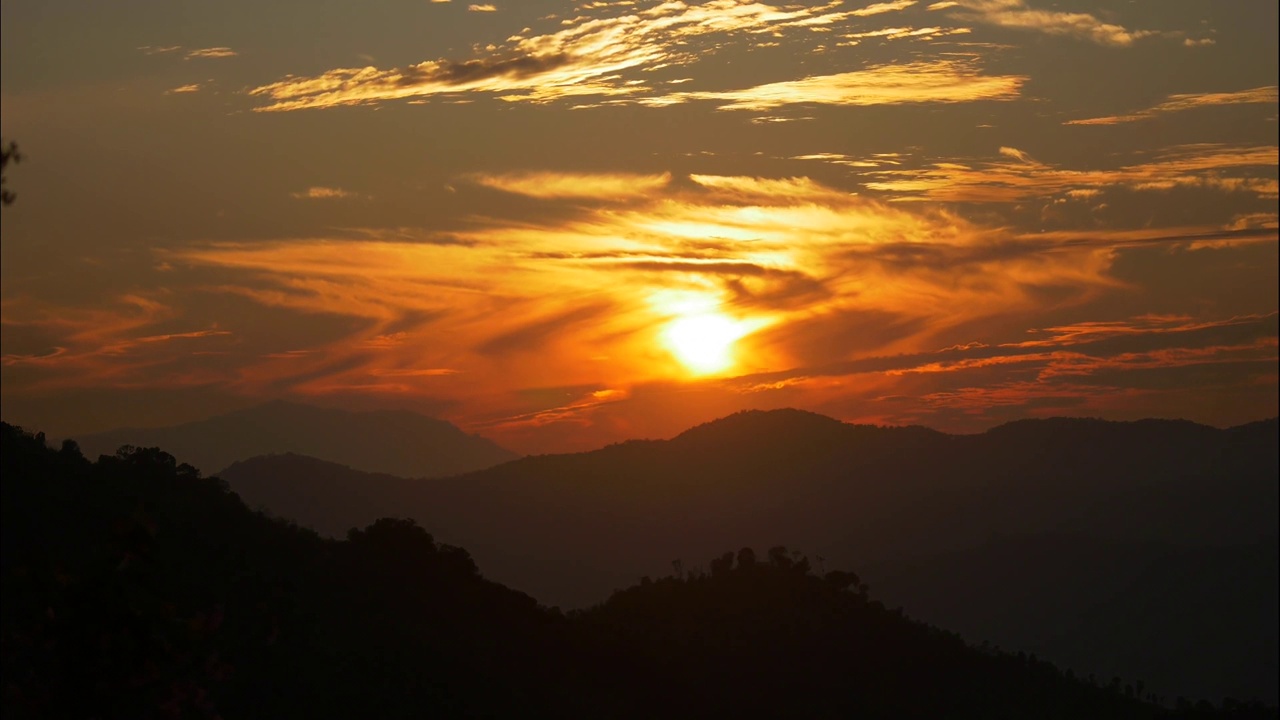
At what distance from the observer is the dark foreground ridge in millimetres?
89750

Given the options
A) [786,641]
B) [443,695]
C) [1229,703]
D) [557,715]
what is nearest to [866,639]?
[786,641]

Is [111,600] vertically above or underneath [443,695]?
above

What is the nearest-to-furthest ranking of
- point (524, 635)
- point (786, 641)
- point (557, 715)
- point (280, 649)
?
point (280, 649), point (557, 715), point (524, 635), point (786, 641)

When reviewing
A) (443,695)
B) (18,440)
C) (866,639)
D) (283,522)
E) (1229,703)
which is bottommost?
(1229,703)

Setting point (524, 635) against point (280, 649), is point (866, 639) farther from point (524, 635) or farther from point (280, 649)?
point (280, 649)

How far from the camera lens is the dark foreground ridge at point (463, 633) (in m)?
89.8

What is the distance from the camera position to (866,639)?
16100 centimetres

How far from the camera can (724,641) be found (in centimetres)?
15225

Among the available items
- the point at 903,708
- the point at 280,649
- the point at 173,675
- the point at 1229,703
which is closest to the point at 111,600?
the point at 173,675

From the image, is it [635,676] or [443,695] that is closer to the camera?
[443,695]

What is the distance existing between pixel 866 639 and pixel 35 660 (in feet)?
481

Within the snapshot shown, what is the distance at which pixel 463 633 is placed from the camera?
112 m

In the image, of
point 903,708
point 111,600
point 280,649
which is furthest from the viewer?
point 903,708

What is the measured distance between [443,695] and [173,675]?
75.5 m
